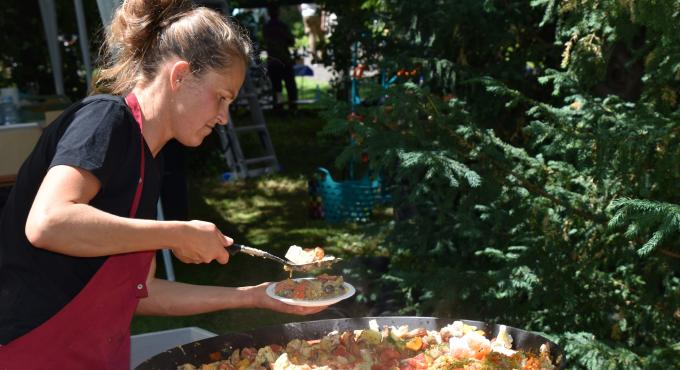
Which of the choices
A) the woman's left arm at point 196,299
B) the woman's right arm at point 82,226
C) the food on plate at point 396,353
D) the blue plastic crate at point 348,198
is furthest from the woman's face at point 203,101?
the blue plastic crate at point 348,198

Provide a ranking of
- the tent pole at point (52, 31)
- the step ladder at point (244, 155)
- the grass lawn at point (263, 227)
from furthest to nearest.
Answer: the step ladder at point (244, 155)
the tent pole at point (52, 31)
the grass lawn at point (263, 227)

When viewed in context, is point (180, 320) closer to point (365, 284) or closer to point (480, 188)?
point (365, 284)

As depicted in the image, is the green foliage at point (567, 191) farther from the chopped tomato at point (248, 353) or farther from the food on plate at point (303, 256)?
the chopped tomato at point (248, 353)

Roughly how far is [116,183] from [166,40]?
32 cm

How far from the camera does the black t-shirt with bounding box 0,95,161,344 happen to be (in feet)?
5.18

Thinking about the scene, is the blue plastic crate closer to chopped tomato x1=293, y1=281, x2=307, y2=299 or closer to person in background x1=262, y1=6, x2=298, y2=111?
chopped tomato x1=293, y1=281, x2=307, y2=299

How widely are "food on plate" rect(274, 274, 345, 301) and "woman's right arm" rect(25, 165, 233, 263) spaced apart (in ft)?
1.61

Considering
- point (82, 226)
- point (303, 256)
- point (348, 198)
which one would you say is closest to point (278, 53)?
point (348, 198)

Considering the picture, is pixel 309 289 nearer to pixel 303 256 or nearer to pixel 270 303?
pixel 270 303

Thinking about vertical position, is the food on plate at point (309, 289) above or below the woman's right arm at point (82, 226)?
below

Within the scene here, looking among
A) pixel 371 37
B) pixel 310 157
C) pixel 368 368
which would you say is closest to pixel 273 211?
pixel 310 157

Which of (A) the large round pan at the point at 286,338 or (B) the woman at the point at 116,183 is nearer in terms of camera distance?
(B) the woman at the point at 116,183

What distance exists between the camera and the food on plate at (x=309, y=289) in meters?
2.03

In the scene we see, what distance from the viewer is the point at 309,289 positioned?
2061 millimetres
